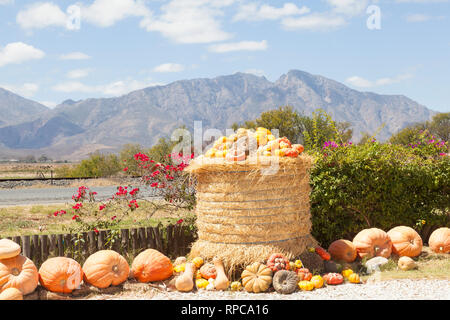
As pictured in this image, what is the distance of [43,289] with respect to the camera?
5.58 meters

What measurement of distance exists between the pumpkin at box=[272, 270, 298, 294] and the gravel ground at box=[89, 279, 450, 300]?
0.08 m

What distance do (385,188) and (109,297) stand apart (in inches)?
199

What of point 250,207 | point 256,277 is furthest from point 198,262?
point 250,207

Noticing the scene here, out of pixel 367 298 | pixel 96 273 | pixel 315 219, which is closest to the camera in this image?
pixel 367 298

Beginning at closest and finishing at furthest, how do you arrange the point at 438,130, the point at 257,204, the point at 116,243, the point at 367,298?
the point at 367,298
the point at 257,204
the point at 116,243
the point at 438,130

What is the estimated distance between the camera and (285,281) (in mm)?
5668

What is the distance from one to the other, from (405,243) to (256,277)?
3.04 metres

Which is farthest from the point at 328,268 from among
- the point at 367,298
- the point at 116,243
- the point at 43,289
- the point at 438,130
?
the point at 438,130

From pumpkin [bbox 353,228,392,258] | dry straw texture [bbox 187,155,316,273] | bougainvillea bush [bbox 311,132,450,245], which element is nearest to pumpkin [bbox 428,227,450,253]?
bougainvillea bush [bbox 311,132,450,245]

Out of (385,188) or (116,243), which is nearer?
(116,243)

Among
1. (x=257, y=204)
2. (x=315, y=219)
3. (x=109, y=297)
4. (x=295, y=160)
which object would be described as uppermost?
(x=295, y=160)

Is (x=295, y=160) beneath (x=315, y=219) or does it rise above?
above

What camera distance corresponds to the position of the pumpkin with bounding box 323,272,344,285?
19.6ft

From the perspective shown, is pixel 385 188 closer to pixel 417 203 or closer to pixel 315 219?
pixel 417 203
